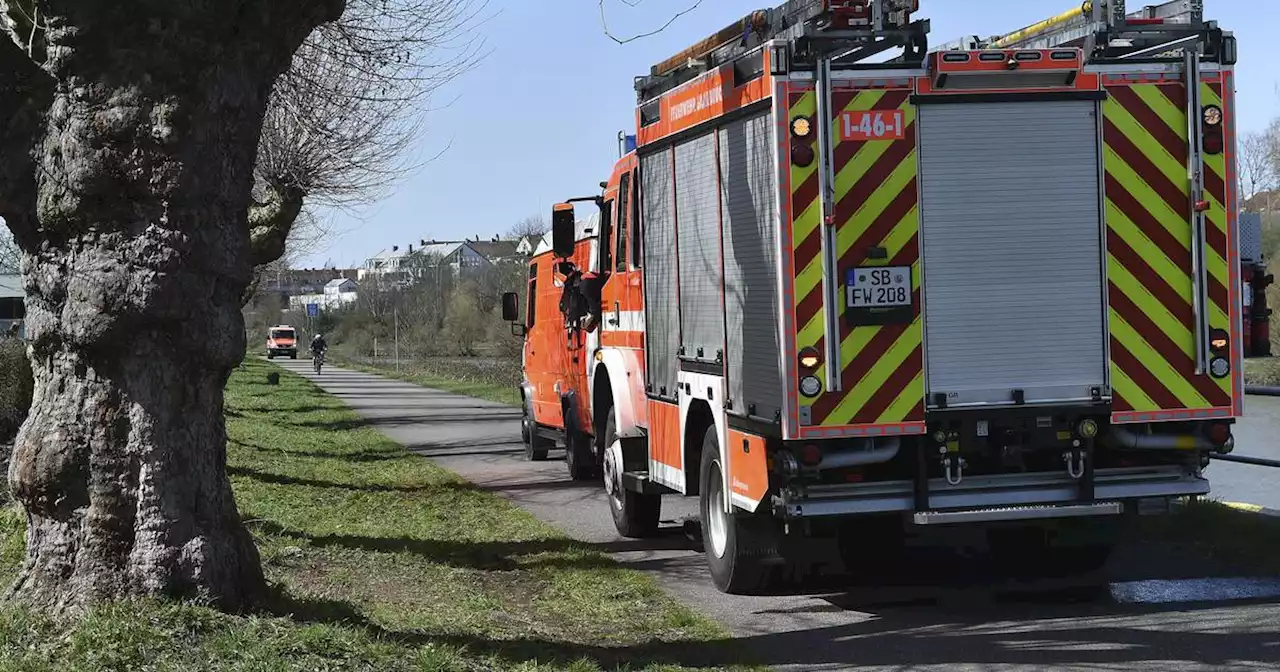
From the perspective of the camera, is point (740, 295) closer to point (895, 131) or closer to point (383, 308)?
point (895, 131)

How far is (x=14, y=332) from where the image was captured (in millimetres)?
22781

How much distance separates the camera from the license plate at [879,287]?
26.1 ft

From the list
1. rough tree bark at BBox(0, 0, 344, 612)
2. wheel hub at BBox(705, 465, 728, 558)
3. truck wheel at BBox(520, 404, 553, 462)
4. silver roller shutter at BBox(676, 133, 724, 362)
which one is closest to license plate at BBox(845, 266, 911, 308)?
silver roller shutter at BBox(676, 133, 724, 362)

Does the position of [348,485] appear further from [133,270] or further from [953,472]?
[953,472]

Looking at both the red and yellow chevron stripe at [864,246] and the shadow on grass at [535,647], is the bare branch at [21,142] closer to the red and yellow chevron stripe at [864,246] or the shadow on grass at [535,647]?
the shadow on grass at [535,647]

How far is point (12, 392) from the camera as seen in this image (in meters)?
20.6

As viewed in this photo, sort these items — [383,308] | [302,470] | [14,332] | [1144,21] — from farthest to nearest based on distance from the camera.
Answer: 1. [383,308]
2. [14,332]
3. [302,470]
4. [1144,21]

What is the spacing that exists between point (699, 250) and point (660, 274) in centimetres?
94

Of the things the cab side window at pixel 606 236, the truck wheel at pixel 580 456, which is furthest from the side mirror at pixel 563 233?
the truck wheel at pixel 580 456

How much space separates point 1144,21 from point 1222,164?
931 mm

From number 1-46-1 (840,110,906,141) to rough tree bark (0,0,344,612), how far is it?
2.74 meters

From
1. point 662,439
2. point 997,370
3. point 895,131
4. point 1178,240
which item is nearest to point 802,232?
point 895,131

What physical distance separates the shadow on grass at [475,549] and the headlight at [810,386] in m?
3.10

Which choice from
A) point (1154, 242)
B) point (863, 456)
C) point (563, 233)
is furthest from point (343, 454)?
point (1154, 242)
